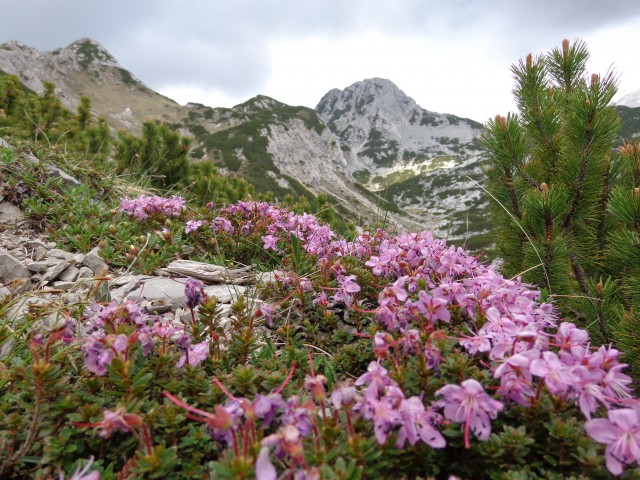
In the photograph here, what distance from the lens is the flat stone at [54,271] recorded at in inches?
153

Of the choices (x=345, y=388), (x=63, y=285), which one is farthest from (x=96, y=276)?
(x=345, y=388)

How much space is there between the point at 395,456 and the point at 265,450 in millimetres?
623

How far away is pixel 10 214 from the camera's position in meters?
5.16

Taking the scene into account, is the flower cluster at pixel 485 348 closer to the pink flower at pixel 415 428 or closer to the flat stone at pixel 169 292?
the pink flower at pixel 415 428

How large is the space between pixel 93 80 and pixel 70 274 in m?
140

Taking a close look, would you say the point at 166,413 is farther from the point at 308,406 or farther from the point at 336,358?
the point at 336,358

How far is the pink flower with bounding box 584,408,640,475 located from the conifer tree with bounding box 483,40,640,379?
1833mm

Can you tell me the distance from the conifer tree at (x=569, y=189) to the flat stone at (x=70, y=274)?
436cm

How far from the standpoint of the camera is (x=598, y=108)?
330cm

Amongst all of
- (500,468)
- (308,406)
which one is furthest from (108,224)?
(500,468)

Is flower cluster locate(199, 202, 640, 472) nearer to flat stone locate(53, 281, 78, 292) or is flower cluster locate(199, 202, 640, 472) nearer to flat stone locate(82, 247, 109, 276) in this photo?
flat stone locate(53, 281, 78, 292)

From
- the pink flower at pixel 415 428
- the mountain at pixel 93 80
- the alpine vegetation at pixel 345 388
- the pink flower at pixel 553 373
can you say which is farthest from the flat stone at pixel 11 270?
the mountain at pixel 93 80

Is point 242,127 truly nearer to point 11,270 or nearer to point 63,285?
point 11,270

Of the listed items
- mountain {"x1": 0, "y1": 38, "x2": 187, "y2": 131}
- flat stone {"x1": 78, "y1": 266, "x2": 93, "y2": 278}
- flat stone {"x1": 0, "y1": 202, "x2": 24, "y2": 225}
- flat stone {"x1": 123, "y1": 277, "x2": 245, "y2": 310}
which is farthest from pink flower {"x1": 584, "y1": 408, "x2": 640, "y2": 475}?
mountain {"x1": 0, "y1": 38, "x2": 187, "y2": 131}
